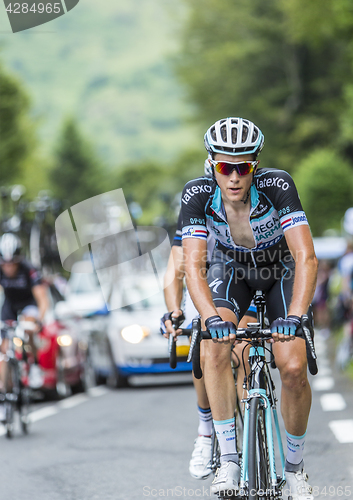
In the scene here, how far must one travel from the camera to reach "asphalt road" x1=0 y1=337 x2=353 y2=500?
5.56 m

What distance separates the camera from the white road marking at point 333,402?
9.24m

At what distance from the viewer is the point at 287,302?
454 cm

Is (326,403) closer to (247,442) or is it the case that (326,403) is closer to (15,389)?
(15,389)

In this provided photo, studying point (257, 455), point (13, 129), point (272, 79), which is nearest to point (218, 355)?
point (257, 455)

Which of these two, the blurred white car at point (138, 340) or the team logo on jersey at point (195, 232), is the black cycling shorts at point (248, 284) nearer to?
the team logo on jersey at point (195, 232)

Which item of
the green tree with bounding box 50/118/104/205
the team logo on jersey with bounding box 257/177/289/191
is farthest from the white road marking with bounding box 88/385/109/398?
the green tree with bounding box 50/118/104/205

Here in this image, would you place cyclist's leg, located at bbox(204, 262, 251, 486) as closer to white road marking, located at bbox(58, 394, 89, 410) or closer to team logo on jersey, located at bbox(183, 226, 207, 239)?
team logo on jersey, located at bbox(183, 226, 207, 239)

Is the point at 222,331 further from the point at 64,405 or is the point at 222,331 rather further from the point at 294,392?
the point at 64,405

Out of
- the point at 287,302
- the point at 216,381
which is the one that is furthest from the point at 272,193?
the point at 216,381

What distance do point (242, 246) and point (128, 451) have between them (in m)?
3.23

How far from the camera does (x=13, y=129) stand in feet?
186

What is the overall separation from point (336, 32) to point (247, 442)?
22408mm

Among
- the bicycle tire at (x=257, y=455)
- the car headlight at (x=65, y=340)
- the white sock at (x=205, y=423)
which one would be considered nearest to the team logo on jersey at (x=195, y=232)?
the bicycle tire at (x=257, y=455)

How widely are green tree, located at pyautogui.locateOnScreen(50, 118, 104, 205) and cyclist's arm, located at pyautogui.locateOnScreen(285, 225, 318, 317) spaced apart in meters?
97.3
